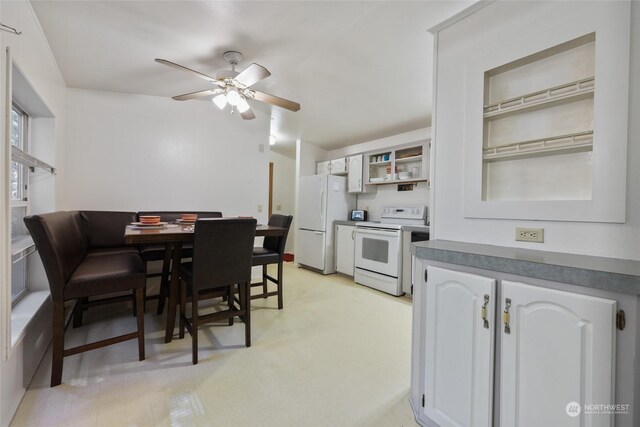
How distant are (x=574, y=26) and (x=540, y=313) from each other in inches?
50.7

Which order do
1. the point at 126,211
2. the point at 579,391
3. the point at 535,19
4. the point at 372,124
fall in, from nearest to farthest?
the point at 579,391
the point at 535,19
the point at 126,211
the point at 372,124

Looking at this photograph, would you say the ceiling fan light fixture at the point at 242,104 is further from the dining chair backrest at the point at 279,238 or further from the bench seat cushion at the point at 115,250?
the bench seat cushion at the point at 115,250

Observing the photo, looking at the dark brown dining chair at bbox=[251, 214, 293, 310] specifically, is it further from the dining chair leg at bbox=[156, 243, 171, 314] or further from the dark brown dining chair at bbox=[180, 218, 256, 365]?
the dining chair leg at bbox=[156, 243, 171, 314]

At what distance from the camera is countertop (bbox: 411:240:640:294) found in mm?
873

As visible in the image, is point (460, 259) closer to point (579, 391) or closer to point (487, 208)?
point (487, 208)

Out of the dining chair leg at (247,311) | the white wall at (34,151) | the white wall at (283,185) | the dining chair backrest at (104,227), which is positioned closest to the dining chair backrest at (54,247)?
the white wall at (34,151)

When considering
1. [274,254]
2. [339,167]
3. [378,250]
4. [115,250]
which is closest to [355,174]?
[339,167]

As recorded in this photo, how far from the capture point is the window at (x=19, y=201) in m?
1.99

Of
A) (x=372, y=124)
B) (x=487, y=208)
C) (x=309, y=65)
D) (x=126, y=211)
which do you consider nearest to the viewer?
(x=487, y=208)

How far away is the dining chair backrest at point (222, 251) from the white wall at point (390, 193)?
8.61ft

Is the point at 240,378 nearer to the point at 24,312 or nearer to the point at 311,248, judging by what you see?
the point at 24,312

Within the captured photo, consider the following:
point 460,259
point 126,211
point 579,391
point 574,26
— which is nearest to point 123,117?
point 126,211

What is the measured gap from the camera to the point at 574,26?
4.06 feet

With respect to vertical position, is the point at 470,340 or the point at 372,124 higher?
the point at 372,124
